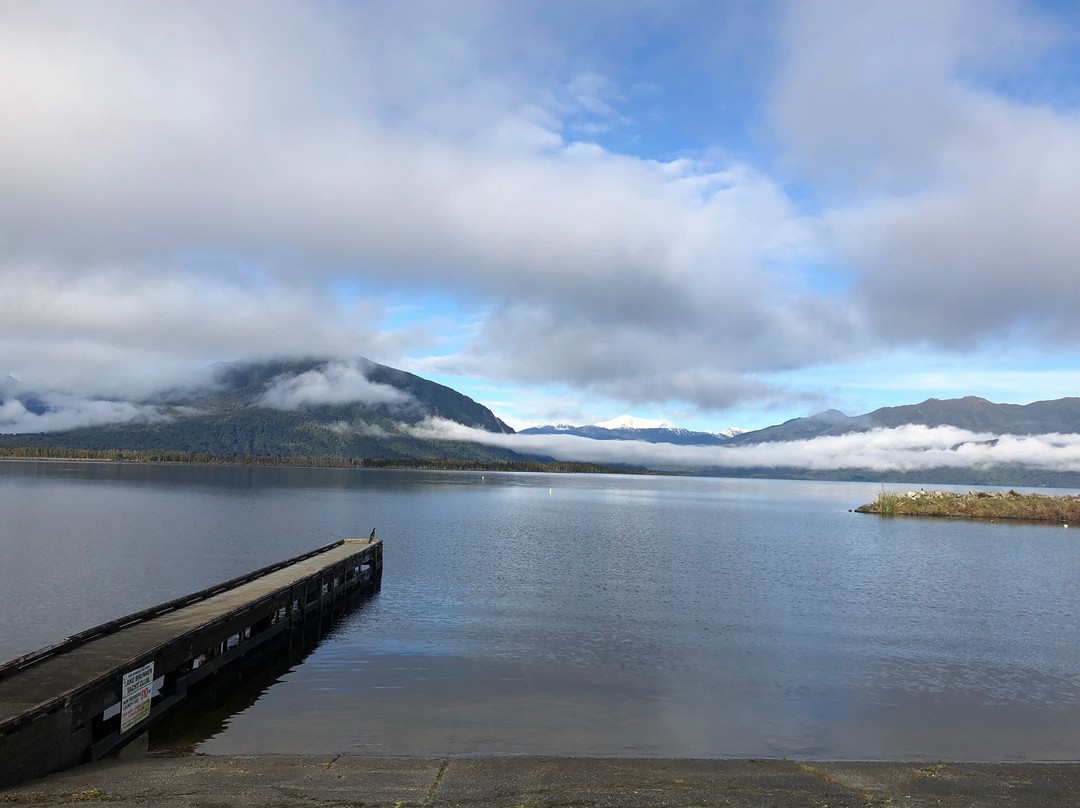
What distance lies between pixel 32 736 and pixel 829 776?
16459mm

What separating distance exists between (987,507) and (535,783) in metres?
136

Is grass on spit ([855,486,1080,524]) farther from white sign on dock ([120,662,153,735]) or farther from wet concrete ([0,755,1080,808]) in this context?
white sign on dock ([120,662,153,735])

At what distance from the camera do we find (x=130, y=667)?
17688 millimetres

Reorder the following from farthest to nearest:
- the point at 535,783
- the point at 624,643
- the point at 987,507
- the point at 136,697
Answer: the point at 987,507, the point at 624,643, the point at 136,697, the point at 535,783

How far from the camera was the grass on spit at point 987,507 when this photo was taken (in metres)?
120

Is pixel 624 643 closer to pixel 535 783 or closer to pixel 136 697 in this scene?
pixel 535 783

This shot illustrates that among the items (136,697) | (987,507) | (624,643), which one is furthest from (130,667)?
(987,507)

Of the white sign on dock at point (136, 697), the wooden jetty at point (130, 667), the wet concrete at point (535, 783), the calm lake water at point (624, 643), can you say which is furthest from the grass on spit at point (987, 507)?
the white sign on dock at point (136, 697)

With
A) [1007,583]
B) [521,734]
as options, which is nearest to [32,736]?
[521,734]

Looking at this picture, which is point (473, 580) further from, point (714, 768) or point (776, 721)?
point (714, 768)

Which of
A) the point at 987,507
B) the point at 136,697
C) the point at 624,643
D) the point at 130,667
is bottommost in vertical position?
the point at 624,643

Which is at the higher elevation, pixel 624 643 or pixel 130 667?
pixel 130 667

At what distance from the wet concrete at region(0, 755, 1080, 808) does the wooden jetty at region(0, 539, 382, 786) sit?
71 cm

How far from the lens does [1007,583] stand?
5197cm
